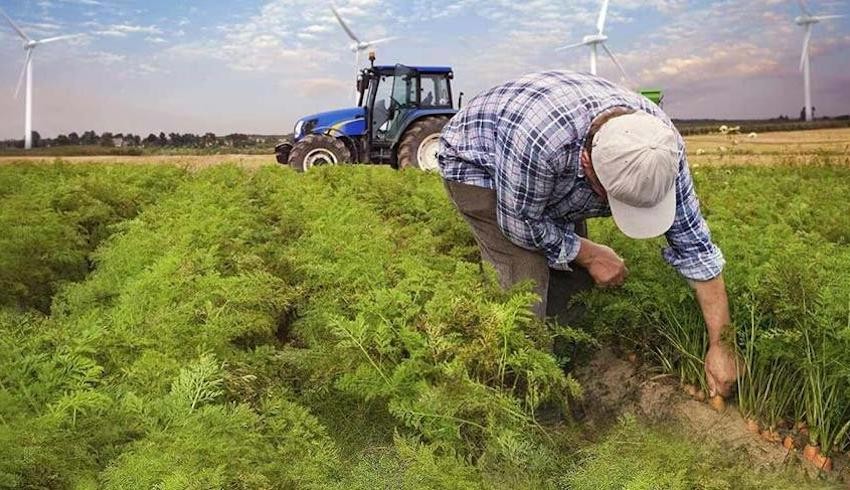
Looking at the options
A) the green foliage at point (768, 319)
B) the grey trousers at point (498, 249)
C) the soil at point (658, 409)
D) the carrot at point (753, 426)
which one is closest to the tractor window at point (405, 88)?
the green foliage at point (768, 319)

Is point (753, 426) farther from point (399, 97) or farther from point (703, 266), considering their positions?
point (399, 97)

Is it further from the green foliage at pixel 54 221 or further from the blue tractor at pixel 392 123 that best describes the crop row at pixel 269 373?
the blue tractor at pixel 392 123

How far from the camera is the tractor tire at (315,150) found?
704 inches

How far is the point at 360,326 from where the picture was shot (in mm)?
4234

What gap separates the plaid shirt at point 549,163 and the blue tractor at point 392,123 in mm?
11340

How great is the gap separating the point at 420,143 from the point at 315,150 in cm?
224

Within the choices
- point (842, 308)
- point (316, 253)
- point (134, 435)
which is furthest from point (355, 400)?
point (842, 308)

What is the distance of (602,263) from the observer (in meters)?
5.19

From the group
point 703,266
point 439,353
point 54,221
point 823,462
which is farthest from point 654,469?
point 54,221

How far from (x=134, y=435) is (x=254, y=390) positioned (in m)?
0.75

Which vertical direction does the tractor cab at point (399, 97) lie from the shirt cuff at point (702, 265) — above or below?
above

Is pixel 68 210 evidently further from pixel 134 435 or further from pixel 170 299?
pixel 134 435

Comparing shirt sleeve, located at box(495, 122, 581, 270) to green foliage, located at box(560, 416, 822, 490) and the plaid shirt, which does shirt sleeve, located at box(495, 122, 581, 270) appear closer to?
the plaid shirt

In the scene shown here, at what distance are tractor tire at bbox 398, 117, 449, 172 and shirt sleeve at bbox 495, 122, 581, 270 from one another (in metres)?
11.7
